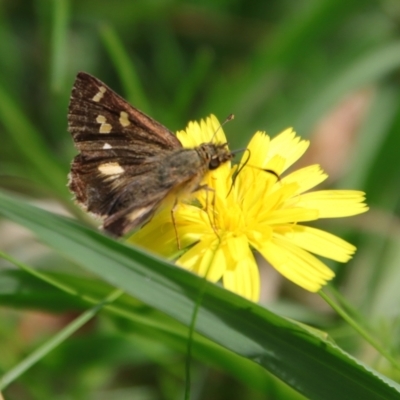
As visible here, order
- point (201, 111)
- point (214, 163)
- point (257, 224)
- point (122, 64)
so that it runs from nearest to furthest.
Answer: point (257, 224) < point (214, 163) < point (122, 64) < point (201, 111)

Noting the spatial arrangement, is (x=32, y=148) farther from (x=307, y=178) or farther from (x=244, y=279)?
(x=244, y=279)

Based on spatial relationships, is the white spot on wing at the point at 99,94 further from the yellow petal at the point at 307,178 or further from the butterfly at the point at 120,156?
the yellow petal at the point at 307,178

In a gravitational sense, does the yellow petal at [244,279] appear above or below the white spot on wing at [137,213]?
below

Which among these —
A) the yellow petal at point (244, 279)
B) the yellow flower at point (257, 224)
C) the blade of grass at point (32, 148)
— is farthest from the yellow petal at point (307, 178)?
the blade of grass at point (32, 148)

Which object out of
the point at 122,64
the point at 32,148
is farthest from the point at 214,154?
the point at 32,148

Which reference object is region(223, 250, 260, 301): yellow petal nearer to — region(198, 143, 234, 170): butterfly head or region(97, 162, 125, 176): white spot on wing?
region(198, 143, 234, 170): butterfly head

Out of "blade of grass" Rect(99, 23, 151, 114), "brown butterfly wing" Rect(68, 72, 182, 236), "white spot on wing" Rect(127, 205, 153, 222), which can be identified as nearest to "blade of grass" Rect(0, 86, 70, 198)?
"blade of grass" Rect(99, 23, 151, 114)
